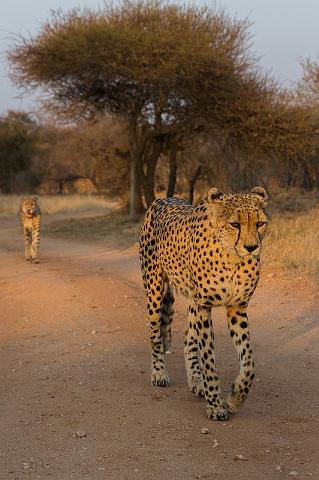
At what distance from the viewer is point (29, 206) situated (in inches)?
539

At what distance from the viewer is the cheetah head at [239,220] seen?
4398mm

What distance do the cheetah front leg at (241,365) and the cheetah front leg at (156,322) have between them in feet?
2.77

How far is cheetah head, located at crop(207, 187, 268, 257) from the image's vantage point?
14.4ft

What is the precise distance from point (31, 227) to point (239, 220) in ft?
30.9

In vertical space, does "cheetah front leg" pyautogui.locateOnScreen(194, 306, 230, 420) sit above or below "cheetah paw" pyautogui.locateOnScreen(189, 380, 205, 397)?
above

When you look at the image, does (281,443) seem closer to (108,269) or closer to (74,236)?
(108,269)

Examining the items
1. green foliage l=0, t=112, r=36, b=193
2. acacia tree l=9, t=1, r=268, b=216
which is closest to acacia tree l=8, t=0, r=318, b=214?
acacia tree l=9, t=1, r=268, b=216

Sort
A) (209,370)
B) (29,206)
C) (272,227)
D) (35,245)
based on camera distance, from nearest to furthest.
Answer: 1. (209,370)
2. (35,245)
3. (29,206)
4. (272,227)

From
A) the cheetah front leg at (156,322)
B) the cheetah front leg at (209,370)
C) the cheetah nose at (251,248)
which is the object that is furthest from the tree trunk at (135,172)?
the cheetah nose at (251,248)

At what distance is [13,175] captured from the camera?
3991 centimetres

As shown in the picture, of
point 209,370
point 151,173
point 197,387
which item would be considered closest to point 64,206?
point 151,173

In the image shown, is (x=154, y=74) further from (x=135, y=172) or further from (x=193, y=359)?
(x=193, y=359)

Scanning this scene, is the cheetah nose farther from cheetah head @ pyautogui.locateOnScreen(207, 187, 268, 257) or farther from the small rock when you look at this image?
the small rock

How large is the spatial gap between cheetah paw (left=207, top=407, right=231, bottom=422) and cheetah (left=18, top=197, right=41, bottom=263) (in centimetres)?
856
